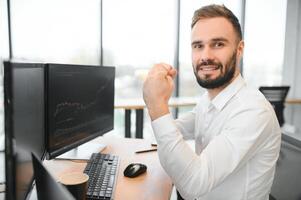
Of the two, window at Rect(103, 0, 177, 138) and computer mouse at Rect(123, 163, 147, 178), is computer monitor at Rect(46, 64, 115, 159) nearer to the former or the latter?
computer mouse at Rect(123, 163, 147, 178)

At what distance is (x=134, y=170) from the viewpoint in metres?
1.17

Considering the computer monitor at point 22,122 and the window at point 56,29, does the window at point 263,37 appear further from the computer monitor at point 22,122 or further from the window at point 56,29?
the computer monitor at point 22,122

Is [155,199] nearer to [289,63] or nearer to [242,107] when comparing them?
[242,107]

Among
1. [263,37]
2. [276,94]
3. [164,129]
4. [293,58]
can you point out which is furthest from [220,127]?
[293,58]

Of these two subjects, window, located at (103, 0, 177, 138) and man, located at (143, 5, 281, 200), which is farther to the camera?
window, located at (103, 0, 177, 138)

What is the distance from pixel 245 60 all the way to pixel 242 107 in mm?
4491

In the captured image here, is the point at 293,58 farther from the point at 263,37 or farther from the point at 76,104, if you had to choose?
the point at 76,104

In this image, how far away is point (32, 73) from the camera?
33.3 inches

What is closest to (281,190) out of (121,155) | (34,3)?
(121,155)

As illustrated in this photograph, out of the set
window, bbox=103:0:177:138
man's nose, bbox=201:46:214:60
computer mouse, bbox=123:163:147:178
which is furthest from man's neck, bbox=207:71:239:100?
window, bbox=103:0:177:138

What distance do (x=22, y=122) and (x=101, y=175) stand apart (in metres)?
0.49

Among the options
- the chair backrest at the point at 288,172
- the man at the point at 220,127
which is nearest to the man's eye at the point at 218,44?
the man at the point at 220,127

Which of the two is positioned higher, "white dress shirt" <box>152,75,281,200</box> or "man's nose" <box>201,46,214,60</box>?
"man's nose" <box>201,46,214,60</box>

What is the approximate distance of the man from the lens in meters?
0.84
